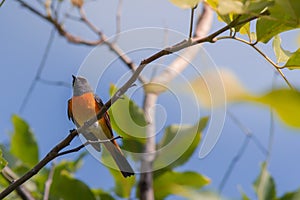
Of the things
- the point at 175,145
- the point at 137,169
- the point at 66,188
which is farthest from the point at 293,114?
the point at 66,188

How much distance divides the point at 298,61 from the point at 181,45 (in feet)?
0.42

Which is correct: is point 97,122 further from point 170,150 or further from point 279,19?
point 279,19

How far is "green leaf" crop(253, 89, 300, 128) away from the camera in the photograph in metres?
0.25

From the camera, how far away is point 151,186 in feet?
5.10

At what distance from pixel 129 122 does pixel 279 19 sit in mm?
564

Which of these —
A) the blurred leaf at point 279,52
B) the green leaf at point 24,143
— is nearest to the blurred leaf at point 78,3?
the green leaf at point 24,143

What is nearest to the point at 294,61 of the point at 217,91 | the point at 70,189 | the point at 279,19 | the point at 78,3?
the point at 279,19

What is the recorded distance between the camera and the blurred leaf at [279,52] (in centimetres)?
65

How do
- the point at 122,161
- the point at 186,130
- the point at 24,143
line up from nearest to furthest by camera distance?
the point at 186,130 → the point at 122,161 → the point at 24,143

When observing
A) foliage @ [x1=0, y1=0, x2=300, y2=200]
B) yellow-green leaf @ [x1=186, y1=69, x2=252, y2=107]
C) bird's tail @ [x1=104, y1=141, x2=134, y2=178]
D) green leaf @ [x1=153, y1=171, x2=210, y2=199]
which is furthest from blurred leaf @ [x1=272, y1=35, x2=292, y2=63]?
green leaf @ [x1=153, y1=171, x2=210, y2=199]

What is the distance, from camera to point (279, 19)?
0.49m

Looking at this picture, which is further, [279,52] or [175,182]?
[175,182]

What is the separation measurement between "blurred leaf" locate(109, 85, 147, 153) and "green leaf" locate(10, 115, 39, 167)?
0.44 metres

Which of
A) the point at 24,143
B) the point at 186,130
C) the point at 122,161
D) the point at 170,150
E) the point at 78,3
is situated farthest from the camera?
the point at 78,3
